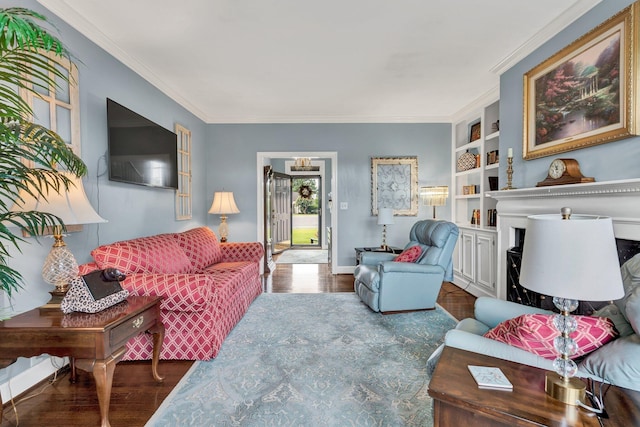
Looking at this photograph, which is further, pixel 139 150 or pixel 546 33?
pixel 139 150

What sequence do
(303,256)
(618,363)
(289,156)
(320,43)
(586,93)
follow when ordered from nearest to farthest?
(618,363) → (586,93) → (320,43) → (289,156) → (303,256)

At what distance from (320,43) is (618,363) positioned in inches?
112

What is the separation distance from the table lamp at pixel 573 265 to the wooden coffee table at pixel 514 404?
0.06 metres

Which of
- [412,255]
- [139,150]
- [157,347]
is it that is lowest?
[157,347]

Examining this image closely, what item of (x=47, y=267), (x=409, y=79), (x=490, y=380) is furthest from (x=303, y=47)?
(x=490, y=380)

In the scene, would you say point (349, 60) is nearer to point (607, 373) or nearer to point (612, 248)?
point (612, 248)

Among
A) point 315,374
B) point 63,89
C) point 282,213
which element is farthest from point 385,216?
point 282,213

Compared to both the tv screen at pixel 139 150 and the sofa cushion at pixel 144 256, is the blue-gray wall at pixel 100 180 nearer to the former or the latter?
the tv screen at pixel 139 150

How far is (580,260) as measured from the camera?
88 centimetres

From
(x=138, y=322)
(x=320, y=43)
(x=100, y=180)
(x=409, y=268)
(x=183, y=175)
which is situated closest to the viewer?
(x=138, y=322)

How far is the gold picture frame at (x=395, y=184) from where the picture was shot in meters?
4.95

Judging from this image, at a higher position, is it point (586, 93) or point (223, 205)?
point (586, 93)

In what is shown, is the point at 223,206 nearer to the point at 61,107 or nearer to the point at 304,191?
the point at 61,107

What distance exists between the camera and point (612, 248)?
35.1 inches
